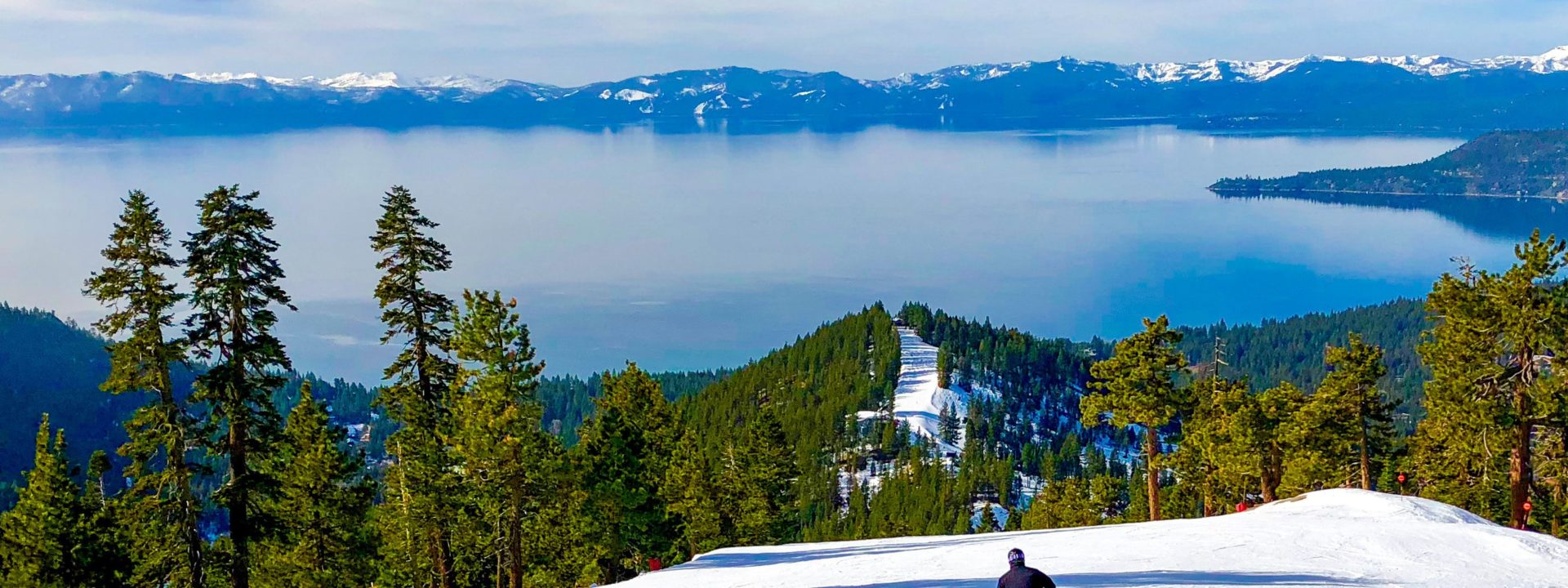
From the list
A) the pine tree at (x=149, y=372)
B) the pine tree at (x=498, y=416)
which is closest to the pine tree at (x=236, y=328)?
the pine tree at (x=149, y=372)

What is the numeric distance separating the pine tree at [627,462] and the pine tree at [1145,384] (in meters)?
19.3

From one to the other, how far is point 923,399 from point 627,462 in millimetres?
121193

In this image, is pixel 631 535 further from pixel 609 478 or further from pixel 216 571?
pixel 216 571

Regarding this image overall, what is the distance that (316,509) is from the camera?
41469 mm

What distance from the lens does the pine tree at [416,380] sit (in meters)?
38.4

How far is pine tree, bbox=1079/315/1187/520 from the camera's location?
46125 mm

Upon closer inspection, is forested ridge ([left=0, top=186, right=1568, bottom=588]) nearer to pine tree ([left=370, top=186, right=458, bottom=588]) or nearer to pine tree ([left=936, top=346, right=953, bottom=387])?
pine tree ([left=370, top=186, right=458, bottom=588])

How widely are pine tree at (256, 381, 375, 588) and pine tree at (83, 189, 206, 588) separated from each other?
344 inches

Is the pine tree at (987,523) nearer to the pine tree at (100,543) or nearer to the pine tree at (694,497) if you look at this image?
the pine tree at (694,497)

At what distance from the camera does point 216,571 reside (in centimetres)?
3388


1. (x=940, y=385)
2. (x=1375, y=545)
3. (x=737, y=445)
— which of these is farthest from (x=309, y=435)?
(x=940, y=385)

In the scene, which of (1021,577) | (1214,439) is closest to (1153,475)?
(1214,439)

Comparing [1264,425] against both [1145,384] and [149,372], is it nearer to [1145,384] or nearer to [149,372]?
[1145,384]

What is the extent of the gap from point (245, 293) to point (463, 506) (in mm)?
12899
